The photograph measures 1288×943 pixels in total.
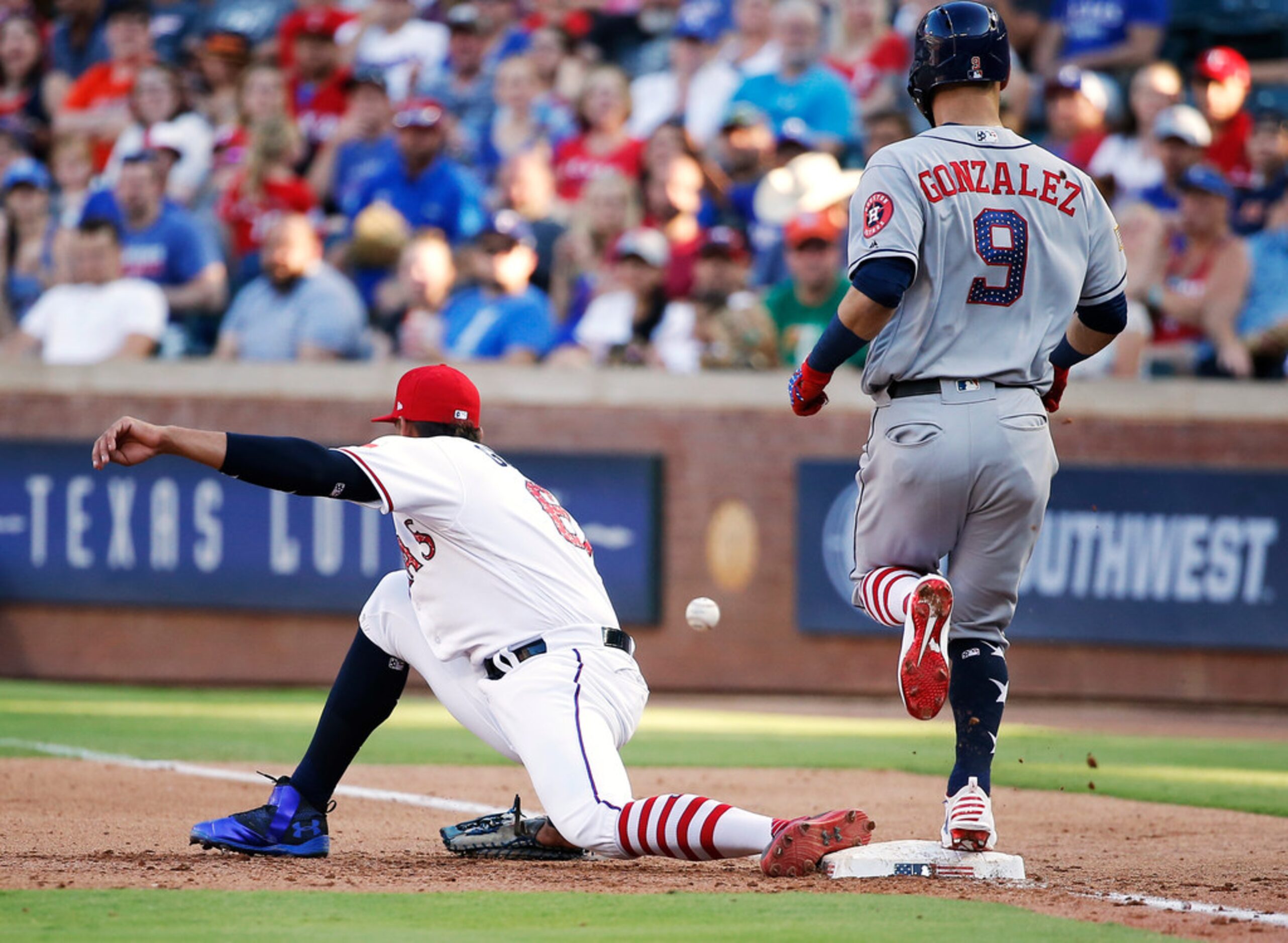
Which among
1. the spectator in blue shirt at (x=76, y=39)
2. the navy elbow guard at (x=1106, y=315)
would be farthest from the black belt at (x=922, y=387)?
the spectator in blue shirt at (x=76, y=39)

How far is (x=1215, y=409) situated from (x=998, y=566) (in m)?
6.11

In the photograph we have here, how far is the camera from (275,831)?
481 cm

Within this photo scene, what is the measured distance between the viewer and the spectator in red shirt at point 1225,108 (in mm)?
11344

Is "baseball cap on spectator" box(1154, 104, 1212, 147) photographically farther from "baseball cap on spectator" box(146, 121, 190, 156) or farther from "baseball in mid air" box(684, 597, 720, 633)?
"baseball cap on spectator" box(146, 121, 190, 156)

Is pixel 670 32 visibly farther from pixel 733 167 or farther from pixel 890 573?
pixel 890 573

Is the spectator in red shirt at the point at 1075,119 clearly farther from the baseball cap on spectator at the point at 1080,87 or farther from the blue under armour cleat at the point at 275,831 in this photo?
the blue under armour cleat at the point at 275,831

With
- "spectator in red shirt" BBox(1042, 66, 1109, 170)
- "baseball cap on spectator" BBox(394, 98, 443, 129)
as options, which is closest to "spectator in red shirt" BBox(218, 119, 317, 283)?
"baseball cap on spectator" BBox(394, 98, 443, 129)

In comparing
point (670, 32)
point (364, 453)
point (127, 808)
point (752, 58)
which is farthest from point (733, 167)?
point (364, 453)

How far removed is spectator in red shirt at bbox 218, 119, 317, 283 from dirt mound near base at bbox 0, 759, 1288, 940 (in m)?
6.18

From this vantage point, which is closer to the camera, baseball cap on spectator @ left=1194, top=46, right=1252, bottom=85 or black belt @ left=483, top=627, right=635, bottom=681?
black belt @ left=483, top=627, right=635, bottom=681

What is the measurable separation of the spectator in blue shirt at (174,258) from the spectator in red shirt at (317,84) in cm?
187

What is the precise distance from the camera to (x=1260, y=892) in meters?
4.43

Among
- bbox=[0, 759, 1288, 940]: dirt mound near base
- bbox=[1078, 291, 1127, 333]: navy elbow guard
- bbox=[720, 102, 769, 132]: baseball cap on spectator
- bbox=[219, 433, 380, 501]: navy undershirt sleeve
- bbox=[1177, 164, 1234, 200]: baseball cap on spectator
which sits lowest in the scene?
bbox=[0, 759, 1288, 940]: dirt mound near base

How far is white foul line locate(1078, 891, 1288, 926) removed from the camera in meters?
3.99
